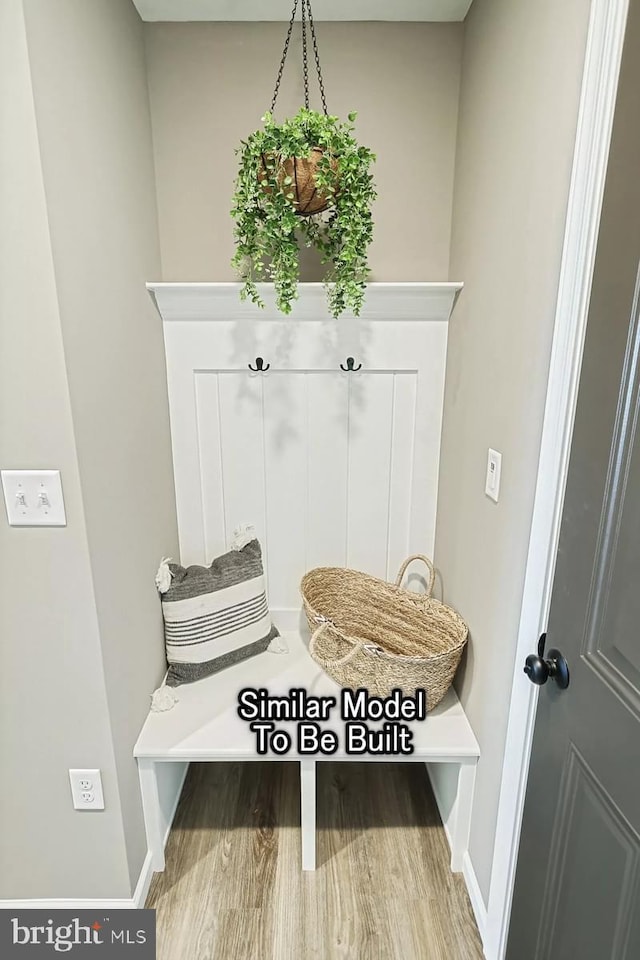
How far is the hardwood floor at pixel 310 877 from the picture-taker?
1388mm

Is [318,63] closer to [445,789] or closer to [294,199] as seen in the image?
[294,199]

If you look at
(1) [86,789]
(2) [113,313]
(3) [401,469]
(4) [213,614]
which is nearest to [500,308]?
(3) [401,469]

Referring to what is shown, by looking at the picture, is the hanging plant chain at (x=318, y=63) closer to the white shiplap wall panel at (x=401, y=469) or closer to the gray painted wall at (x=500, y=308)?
the gray painted wall at (x=500, y=308)

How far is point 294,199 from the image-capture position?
4.50 ft

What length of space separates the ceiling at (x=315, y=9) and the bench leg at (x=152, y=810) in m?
2.14

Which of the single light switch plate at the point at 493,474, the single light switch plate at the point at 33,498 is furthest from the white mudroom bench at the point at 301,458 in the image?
the single light switch plate at the point at 33,498

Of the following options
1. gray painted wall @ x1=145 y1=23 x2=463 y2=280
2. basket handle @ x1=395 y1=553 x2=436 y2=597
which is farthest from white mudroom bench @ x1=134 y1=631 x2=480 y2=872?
gray painted wall @ x1=145 y1=23 x2=463 y2=280

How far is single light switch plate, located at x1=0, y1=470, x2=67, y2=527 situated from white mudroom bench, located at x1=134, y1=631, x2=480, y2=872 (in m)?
0.74

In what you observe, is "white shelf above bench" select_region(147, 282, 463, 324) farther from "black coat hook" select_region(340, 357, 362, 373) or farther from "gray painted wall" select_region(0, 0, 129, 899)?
"gray painted wall" select_region(0, 0, 129, 899)

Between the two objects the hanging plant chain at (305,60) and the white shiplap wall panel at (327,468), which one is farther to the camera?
the white shiplap wall panel at (327,468)

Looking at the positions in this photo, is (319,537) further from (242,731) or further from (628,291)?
(628,291)

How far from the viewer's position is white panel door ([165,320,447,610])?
175 cm

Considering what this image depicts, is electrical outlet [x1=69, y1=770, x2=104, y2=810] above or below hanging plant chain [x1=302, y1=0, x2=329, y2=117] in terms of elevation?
below

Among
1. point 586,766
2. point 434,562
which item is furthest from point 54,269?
point 434,562
